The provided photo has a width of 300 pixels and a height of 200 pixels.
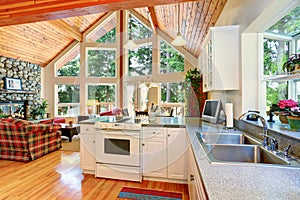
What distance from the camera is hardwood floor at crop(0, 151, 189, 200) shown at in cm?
257

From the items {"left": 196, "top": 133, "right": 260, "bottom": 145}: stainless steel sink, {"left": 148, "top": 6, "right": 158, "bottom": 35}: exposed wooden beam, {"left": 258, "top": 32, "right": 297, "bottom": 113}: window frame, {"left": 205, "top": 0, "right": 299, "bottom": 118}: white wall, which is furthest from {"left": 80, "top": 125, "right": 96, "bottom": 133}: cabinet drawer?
{"left": 148, "top": 6, "right": 158, "bottom": 35}: exposed wooden beam

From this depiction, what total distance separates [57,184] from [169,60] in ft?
18.7

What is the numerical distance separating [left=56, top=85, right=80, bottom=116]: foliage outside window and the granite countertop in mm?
8149

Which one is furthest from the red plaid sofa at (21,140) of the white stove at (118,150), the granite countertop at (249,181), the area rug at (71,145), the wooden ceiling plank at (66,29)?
the granite countertop at (249,181)

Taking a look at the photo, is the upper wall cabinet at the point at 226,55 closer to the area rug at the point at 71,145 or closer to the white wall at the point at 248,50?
the white wall at the point at 248,50

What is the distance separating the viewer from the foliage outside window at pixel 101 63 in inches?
331

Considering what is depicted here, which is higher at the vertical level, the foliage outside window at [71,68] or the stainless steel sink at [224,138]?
the foliage outside window at [71,68]

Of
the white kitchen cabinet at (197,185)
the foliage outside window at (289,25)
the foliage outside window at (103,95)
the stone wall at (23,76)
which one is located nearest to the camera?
the white kitchen cabinet at (197,185)

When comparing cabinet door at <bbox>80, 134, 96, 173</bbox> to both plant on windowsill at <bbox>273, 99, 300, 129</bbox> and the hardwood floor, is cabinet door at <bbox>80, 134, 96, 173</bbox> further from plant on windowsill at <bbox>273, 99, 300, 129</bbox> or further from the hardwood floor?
plant on windowsill at <bbox>273, 99, 300, 129</bbox>

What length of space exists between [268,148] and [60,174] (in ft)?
10.4

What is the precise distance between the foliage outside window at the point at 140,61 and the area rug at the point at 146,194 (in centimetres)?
547

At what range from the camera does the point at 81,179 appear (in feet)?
9.97

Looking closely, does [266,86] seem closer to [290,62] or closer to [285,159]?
[290,62]

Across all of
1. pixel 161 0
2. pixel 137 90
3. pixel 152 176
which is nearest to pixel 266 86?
pixel 161 0
